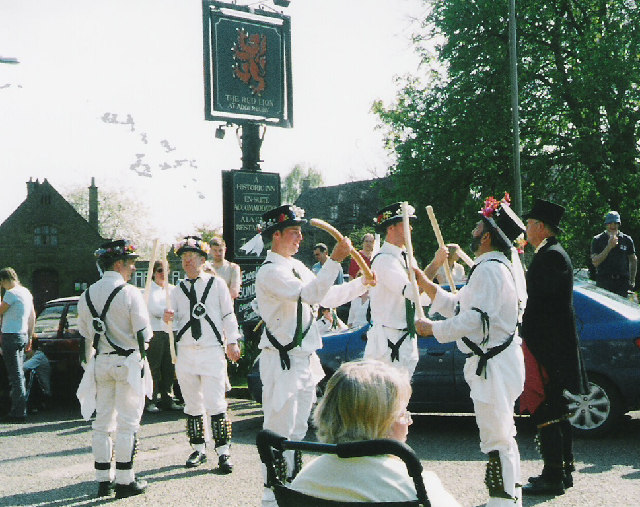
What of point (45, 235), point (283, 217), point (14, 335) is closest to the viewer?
point (283, 217)

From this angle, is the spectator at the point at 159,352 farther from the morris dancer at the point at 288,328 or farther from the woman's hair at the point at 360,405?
the woman's hair at the point at 360,405

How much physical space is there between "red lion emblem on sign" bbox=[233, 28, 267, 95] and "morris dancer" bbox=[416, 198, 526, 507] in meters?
8.86

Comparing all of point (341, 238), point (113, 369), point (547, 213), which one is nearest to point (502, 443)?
point (341, 238)

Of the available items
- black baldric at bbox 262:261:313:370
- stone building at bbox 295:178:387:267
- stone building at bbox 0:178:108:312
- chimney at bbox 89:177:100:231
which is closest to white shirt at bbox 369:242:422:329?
black baldric at bbox 262:261:313:370

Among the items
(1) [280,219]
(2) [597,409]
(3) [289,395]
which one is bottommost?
(2) [597,409]

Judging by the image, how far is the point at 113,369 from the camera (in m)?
6.53

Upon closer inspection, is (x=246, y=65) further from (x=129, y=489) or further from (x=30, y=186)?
(x=30, y=186)

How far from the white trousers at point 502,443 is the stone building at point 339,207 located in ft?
146

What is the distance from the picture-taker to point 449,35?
24938 mm

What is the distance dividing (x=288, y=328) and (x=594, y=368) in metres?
3.53

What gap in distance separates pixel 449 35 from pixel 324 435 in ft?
79.3

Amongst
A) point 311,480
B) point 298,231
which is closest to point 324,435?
point 311,480

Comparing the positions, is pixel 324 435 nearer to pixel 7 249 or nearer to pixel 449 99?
pixel 449 99

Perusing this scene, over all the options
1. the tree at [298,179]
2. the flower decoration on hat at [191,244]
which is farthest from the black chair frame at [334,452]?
the tree at [298,179]
